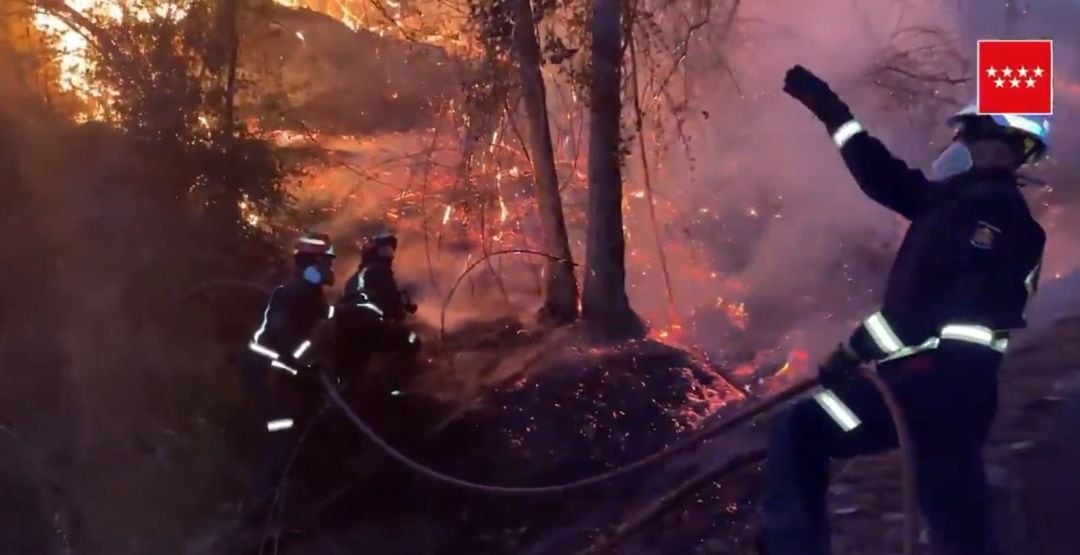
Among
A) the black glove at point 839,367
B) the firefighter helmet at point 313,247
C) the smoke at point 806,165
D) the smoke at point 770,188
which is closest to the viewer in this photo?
the black glove at point 839,367

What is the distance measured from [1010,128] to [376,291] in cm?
479

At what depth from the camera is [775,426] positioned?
3.76 meters

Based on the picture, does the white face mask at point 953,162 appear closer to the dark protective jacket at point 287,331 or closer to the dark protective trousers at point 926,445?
the dark protective trousers at point 926,445

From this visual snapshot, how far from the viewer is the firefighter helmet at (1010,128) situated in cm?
341

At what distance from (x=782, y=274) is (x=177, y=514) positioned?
8.96 m

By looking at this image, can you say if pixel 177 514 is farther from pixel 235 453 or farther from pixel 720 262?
pixel 720 262

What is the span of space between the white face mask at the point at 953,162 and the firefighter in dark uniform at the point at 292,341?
4.24 m

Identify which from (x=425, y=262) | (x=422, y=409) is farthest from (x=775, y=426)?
(x=425, y=262)

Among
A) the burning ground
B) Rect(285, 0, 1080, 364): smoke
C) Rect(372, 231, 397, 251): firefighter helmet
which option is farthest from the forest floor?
Rect(285, 0, 1080, 364): smoke

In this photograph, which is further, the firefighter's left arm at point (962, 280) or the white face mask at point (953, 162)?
the white face mask at point (953, 162)

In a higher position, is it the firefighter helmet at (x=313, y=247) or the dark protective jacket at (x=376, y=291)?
the firefighter helmet at (x=313, y=247)

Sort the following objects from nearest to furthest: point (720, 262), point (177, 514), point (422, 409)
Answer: point (177, 514) → point (422, 409) → point (720, 262)

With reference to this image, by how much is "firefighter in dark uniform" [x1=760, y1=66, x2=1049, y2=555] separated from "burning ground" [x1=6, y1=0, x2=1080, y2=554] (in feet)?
6.14

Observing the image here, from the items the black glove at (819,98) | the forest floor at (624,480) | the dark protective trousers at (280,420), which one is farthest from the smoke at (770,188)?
the black glove at (819,98)
